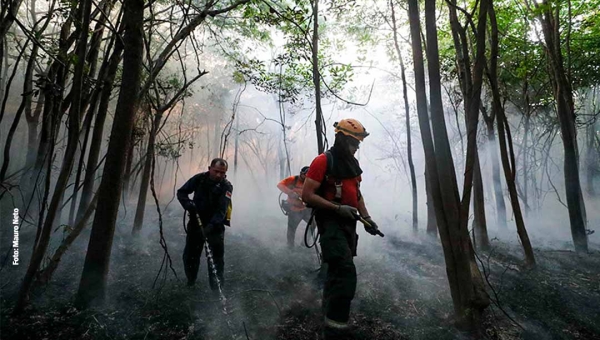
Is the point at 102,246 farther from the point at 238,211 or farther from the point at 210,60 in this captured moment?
the point at 210,60

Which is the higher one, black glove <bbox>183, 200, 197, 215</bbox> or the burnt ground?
black glove <bbox>183, 200, 197, 215</bbox>

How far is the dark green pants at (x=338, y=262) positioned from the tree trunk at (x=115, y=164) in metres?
2.30

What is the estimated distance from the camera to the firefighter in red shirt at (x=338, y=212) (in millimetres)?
2834

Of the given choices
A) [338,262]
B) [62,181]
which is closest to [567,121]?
[338,262]

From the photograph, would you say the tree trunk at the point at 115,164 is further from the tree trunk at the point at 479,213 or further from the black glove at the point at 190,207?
the tree trunk at the point at 479,213

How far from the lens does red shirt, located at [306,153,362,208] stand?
10.3 ft

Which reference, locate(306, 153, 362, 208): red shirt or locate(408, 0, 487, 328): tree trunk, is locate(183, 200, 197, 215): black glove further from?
locate(408, 0, 487, 328): tree trunk

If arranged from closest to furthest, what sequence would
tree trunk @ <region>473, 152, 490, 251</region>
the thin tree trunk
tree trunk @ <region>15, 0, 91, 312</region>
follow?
tree trunk @ <region>15, 0, 91, 312</region>
the thin tree trunk
tree trunk @ <region>473, 152, 490, 251</region>

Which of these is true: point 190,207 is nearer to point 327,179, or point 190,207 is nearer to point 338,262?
point 327,179

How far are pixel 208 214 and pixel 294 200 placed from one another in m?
2.42

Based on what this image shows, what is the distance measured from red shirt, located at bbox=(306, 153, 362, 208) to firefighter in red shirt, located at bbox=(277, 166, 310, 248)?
2.68 metres

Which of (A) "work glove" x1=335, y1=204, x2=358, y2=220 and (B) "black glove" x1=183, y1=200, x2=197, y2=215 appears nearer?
(A) "work glove" x1=335, y1=204, x2=358, y2=220

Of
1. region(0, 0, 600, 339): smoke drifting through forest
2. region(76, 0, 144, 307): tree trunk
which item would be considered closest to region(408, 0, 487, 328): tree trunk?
region(0, 0, 600, 339): smoke drifting through forest

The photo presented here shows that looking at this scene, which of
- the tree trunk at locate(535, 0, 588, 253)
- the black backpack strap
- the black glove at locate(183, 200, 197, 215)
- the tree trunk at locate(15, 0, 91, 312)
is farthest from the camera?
the tree trunk at locate(535, 0, 588, 253)
